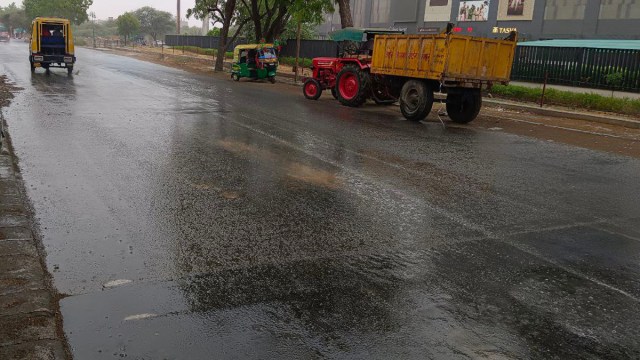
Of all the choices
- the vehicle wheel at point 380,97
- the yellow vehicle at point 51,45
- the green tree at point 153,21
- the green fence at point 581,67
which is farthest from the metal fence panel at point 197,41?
the green tree at point 153,21

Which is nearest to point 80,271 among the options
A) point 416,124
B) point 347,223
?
point 347,223

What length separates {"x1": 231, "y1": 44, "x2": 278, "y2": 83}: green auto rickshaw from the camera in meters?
27.8

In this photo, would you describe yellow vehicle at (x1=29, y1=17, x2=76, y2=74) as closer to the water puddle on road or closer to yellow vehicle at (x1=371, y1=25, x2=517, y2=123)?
yellow vehicle at (x1=371, y1=25, x2=517, y2=123)

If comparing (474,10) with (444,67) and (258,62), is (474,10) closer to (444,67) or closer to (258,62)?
(258,62)

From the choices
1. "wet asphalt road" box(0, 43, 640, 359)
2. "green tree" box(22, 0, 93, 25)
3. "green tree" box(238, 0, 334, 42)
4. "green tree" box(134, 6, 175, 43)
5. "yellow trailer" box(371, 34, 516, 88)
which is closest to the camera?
→ "wet asphalt road" box(0, 43, 640, 359)

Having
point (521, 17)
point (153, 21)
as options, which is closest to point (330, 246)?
point (521, 17)

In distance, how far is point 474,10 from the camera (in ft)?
156

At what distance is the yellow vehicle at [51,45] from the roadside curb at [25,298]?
22.8 meters

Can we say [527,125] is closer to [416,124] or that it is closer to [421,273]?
[416,124]

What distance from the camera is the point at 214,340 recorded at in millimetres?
3588

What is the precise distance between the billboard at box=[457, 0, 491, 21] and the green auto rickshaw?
25665 millimetres

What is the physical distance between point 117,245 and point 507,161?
283 inches

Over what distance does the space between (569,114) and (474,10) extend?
3210cm

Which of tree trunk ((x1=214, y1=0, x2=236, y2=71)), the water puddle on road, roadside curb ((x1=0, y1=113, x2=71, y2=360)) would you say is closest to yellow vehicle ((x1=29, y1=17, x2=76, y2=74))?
tree trunk ((x1=214, y1=0, x2=236, y2=71))
